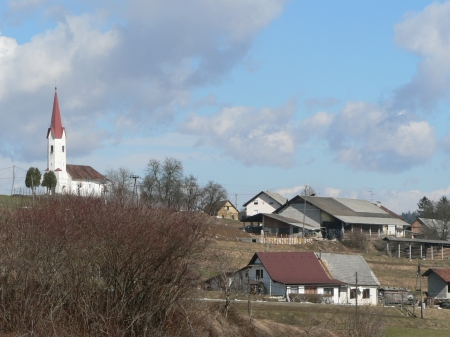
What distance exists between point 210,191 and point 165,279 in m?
78.5

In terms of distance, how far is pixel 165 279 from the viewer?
79.9ft

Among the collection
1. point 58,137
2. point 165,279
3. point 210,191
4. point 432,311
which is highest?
point 58,137

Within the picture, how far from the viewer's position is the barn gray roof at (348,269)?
55.1 m

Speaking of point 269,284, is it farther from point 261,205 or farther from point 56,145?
point 56,145

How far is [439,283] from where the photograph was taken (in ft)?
187

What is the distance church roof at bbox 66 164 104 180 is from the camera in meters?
111

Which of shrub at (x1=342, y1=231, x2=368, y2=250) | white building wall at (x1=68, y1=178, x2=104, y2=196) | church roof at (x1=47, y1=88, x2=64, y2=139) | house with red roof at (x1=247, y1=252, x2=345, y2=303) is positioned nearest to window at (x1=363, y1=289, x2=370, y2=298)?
house with red roof at (x1=247, y1=252, x2=345, y2=303)

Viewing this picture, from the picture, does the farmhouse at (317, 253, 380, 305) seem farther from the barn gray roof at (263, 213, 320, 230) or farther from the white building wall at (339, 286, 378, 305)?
the barn gray roof at (263, 213, 320, 230)

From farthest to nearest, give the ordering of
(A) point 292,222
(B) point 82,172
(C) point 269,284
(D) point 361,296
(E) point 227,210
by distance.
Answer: (E) point 227,210 → (B) point 82,172 → (A) point 292,222 → (D) point 361,296 → (C) point 269,284

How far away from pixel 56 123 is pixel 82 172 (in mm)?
8621

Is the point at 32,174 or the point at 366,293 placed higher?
the point at 32,174

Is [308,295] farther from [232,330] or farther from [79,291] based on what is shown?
[79,291]

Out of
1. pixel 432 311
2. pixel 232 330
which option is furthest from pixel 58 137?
pixel 232 330

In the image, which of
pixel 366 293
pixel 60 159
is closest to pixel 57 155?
pixel 60 159
